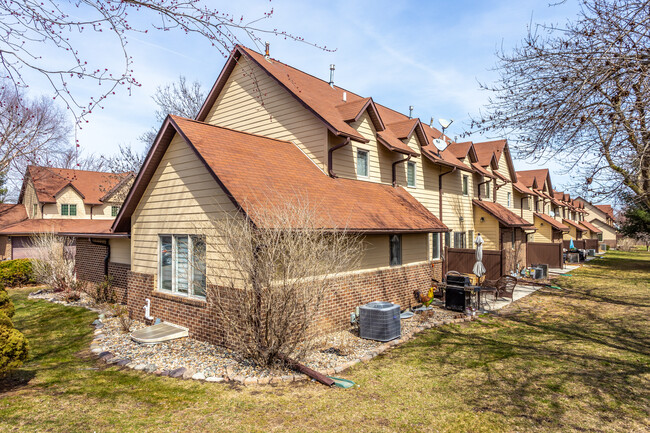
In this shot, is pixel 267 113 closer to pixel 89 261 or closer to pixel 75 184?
pixel 89 261

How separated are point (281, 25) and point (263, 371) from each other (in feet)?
21.2

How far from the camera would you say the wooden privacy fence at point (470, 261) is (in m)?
16.6

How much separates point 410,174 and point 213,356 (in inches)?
474

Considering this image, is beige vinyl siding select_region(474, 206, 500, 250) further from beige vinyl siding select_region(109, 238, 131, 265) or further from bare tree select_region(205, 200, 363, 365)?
beige vinyl siding select_region(109, 238, 131, 265)

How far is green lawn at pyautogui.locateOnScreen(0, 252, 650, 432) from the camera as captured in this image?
564 centimetres

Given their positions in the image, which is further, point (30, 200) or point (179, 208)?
point (30, 200)

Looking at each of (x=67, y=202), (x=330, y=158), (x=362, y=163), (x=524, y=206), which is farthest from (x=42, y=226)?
(x=524, y=206)

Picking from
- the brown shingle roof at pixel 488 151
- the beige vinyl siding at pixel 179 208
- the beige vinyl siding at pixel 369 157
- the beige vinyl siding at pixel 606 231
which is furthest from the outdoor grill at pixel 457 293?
the beige vinyl siding at pixel 606 231

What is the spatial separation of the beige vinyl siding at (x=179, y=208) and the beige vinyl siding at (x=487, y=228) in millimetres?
17344

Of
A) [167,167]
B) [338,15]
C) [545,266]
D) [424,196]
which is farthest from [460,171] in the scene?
[167,167]

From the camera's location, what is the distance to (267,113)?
1459 centimetres

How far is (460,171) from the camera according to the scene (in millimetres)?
20641

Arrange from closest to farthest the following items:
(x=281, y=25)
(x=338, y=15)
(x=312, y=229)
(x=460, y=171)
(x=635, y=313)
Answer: (x=281, y=25) → (x=312, y=229) → (x=338, y=15) → (x=635, y=313) → (x=460, y=171)

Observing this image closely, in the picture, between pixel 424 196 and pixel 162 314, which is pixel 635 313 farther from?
pixel 162 314
